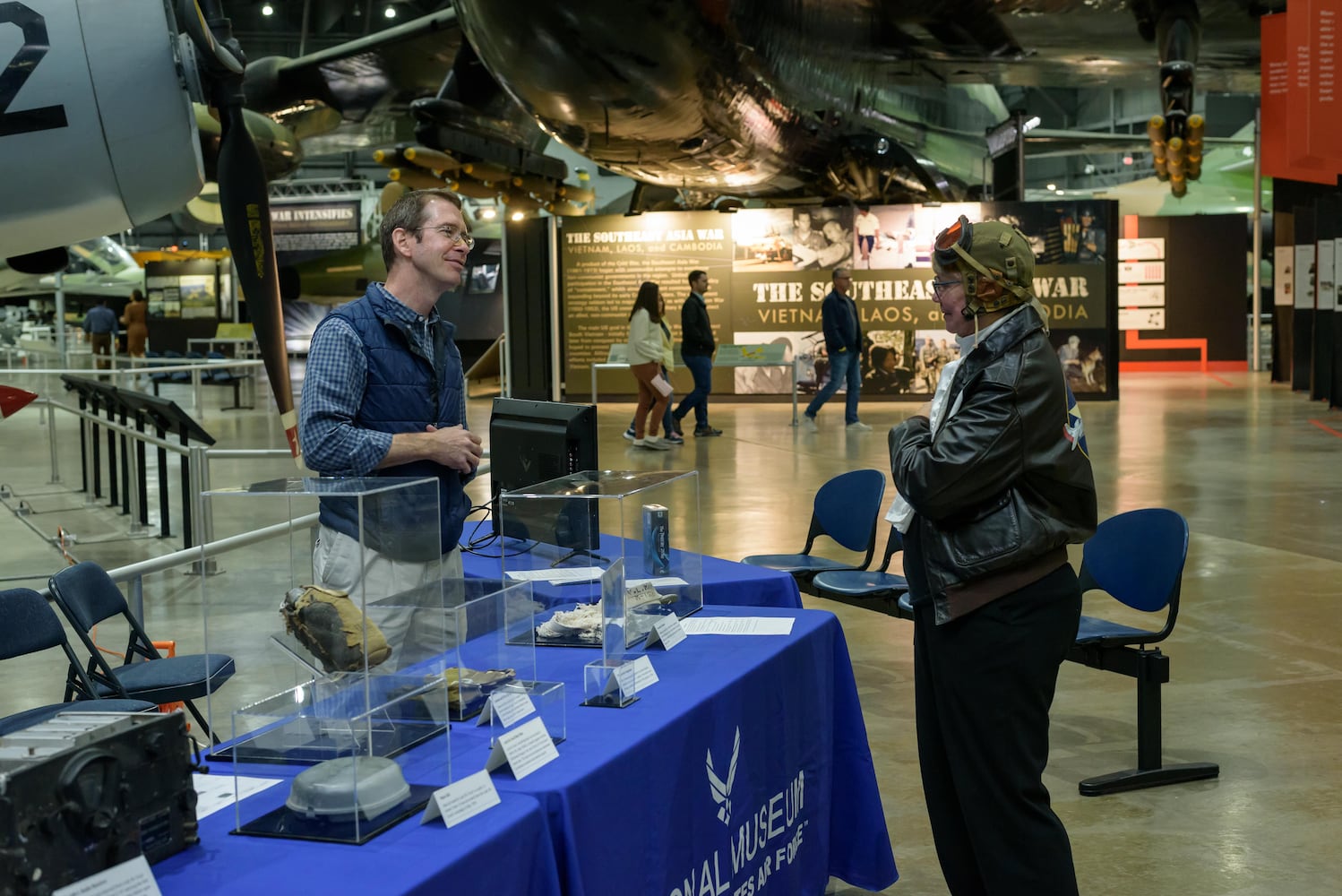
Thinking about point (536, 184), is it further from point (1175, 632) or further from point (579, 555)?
point (579, 555)

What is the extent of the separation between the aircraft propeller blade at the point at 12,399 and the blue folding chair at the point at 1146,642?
4252mm

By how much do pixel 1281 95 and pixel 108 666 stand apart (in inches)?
455

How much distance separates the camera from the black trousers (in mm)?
2299

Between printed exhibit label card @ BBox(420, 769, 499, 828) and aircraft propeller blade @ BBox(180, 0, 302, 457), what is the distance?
3.12m

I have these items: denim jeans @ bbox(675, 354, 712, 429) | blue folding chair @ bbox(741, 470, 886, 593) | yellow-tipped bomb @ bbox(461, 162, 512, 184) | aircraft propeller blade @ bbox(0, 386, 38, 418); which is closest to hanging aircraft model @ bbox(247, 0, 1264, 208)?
yellow-tipped bomb @ bbox(461, 162, 512, 184)

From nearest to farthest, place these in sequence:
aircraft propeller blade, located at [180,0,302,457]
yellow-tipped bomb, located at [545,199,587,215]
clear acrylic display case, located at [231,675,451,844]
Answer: clear acrylic display case, located at [231,675,451,844] < aircraft propeller blade, located at [180,0,302,457] < yellow-tipped bomb, located at [545,199,587,215]

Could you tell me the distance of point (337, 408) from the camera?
103 inches

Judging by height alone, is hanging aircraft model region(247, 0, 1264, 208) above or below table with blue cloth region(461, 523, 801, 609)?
above

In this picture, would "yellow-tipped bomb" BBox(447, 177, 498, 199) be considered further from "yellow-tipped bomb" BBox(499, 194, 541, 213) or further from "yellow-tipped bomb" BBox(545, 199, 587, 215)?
"yellow-tipped bomb" BBox(545, 199, 587, 215)

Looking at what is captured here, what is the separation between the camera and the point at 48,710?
3025 mm

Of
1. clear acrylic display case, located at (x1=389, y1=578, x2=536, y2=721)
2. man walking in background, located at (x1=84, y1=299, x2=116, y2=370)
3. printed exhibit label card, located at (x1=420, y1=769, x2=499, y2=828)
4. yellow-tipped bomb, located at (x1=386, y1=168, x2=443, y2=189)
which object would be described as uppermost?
yellow-tipped bomb, located at (x1=386, y1=168, x2=443, y2=189)

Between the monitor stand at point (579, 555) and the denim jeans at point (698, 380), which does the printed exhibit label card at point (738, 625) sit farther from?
the denim jeans at point (698, 380)

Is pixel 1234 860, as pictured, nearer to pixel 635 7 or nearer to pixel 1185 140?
pixel 635 7

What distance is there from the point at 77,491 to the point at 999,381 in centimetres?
940
